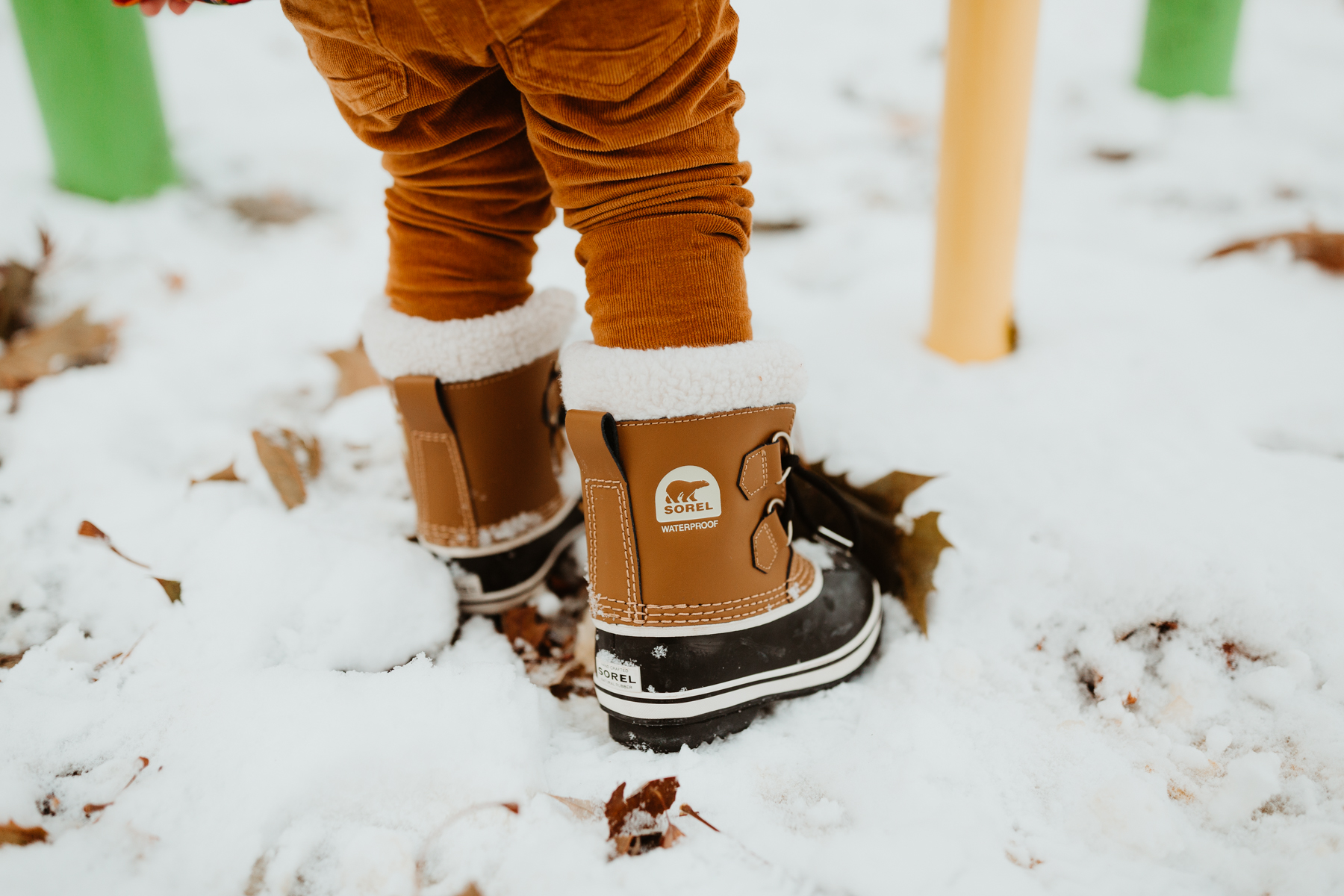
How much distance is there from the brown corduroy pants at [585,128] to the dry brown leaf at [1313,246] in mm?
1143

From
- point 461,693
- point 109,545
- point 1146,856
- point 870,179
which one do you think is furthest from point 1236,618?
point 870,179

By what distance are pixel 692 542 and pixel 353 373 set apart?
0.80 meters

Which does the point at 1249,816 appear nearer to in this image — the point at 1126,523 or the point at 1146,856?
the point at 1146,856

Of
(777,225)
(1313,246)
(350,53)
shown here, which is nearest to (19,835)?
(350,53)

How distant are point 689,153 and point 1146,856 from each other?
2.11 feet

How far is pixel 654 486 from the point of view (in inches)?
27.1

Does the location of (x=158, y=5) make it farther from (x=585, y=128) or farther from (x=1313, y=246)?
(x=1313, y=246)

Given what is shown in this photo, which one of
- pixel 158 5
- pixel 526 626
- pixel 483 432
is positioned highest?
pixel 158 5

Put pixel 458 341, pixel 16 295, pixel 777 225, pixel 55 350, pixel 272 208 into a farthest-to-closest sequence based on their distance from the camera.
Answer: pixel 272 208, pixel 777 225, pixel 16 295, pixel 55 350, pixel 458 341

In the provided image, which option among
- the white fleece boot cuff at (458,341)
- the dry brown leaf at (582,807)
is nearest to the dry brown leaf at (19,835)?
the dry brown leaf at (582,807)

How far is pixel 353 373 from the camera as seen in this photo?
1261 mm

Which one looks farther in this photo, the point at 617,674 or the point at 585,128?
the point at 617,674

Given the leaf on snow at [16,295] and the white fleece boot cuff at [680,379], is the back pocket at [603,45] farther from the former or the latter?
the leaf on snow at [16,295]

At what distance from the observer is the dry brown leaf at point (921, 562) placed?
82cm
